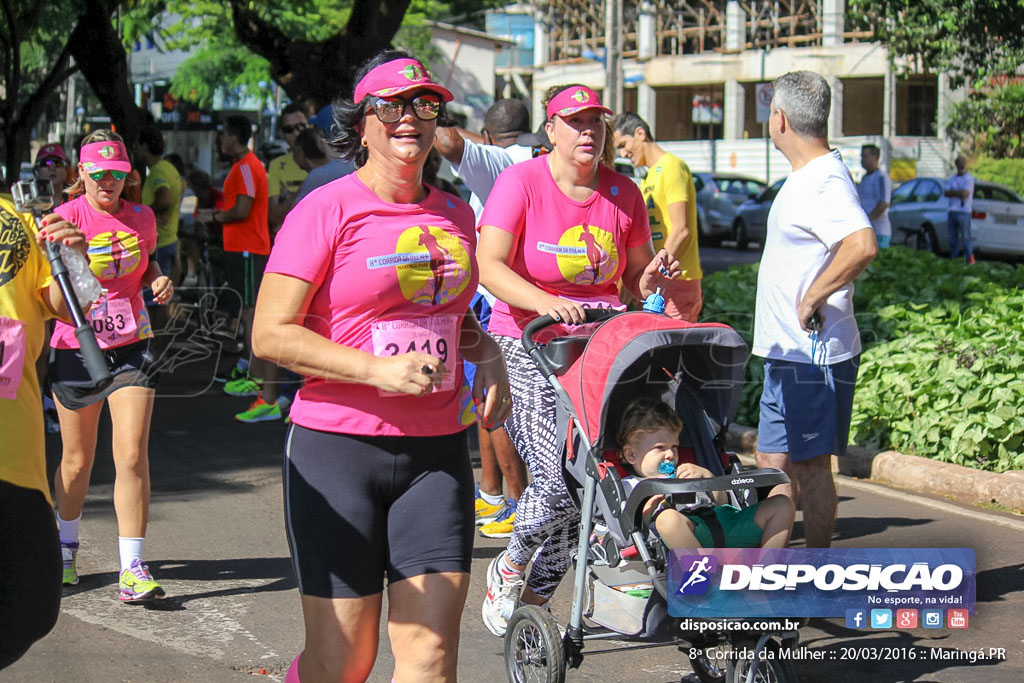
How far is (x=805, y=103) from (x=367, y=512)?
277cm

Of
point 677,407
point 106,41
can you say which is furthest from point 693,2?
point 677,407

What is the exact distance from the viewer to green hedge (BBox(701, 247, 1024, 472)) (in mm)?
7832

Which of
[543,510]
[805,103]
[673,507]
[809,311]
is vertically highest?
[805,103]

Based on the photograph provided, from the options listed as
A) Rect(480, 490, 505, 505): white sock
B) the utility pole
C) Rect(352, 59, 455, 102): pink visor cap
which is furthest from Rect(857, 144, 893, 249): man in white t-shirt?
the utility pole

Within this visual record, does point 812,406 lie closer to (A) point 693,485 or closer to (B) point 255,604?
(A) point 693,485

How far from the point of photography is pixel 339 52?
1541 centimetres

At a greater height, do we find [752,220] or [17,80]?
[17,80]

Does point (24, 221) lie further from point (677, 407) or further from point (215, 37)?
point (215, 37)

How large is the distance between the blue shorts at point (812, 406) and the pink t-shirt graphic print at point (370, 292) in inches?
83.0

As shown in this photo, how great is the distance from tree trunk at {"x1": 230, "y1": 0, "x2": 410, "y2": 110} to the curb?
8.54 metres

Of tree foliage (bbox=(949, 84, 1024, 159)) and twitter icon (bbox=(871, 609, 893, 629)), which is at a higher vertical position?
tree foliage (bbox=(949, 84, 1024, 159))

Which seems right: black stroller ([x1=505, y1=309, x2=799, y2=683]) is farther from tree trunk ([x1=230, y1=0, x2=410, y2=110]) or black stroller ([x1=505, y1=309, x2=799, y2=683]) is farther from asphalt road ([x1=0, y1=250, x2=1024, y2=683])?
tree trunk ([x1=230, y1=0, x2=410, y2=110])

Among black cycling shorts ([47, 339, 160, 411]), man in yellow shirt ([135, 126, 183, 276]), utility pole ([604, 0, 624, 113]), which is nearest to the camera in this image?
black cycling shorts ([47, 339, 160, 411])

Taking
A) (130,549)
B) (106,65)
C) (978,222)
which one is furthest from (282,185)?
(978,222)
